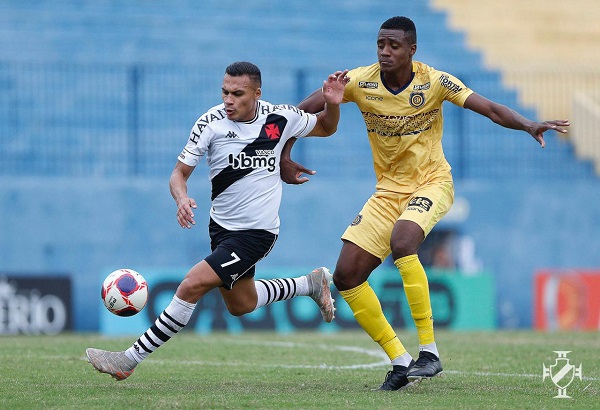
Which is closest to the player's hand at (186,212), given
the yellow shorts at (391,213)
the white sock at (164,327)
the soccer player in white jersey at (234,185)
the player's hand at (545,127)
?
the soccer player in white jersey at (234,185)

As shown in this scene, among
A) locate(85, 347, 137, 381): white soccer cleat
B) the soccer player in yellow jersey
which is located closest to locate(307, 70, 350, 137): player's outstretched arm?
the soccer player in yellow jersey

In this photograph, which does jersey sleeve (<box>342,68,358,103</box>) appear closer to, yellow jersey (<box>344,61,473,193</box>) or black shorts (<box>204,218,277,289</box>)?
yellow jersey (<box>344,61,473,193</box>)

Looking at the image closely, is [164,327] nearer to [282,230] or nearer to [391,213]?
[391,213]

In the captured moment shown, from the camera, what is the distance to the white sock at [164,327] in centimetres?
757

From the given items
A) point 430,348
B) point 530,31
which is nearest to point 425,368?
point 430,348

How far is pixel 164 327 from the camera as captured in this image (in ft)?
24.9

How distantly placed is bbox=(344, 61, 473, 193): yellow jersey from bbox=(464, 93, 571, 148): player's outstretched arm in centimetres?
12

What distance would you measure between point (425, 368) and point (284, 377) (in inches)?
53.3

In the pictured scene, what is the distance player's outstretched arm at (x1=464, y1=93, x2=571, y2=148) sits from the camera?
7.65 meters

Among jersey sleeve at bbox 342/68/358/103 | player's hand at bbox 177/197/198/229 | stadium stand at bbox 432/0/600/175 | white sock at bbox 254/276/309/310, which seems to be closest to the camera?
player's hand at bbox 177/197/198/229

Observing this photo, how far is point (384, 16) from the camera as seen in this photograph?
24391 millimetres

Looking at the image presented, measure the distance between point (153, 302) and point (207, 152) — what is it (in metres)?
8.00

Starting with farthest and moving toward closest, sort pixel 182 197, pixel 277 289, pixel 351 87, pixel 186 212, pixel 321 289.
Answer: pixel 321 289
pixel 277 289
pixel 351 87
pixel 182 197
pixel 186 212

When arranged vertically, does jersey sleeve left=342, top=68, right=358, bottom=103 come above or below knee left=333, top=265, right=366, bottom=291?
above
